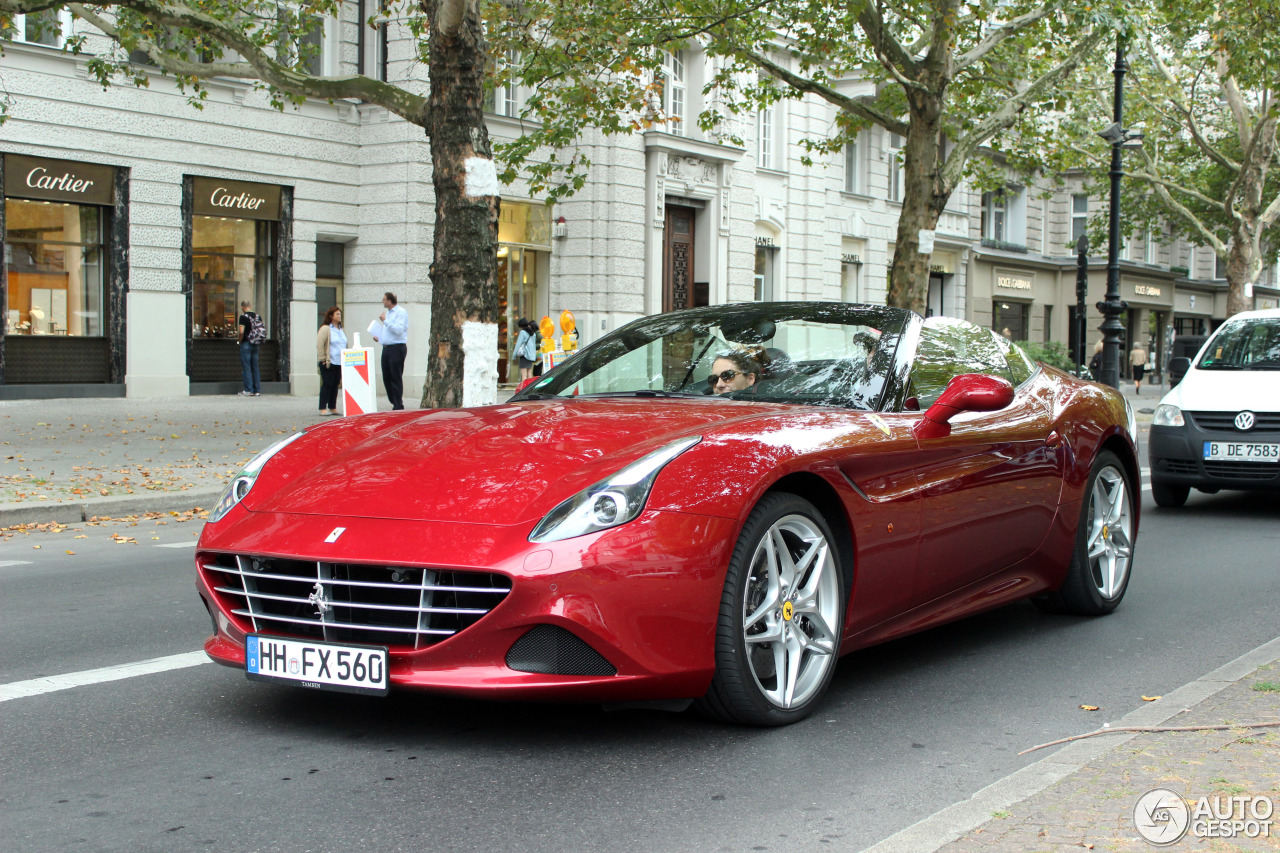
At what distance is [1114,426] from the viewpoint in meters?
6.37

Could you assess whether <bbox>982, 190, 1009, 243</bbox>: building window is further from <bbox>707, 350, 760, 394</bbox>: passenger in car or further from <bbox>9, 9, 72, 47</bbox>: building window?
<bbox>707, 350, 760, 394</bbox>: passenger in car

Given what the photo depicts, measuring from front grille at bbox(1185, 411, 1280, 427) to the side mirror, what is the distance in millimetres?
6321

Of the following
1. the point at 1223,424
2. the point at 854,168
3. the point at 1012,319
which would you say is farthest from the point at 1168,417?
the point at 1012,319

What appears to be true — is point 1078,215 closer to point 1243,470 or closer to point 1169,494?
point 1169,494

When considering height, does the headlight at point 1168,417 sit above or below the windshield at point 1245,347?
below

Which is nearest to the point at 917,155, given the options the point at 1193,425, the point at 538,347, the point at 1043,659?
the point at 538,347

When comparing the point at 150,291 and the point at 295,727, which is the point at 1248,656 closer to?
the point at 295,727

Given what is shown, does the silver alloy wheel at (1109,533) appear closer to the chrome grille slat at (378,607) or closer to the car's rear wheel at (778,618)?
the car's rear wheel at (778,618)

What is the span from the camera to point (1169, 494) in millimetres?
10984

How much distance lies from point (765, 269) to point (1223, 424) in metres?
24.9

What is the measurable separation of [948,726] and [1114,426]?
2590mm

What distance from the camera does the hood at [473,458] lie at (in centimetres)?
383

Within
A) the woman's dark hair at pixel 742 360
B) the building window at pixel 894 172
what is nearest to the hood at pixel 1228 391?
the woman's dark hair at pixel 742 360

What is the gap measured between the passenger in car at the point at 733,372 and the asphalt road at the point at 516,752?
45.8 inches
